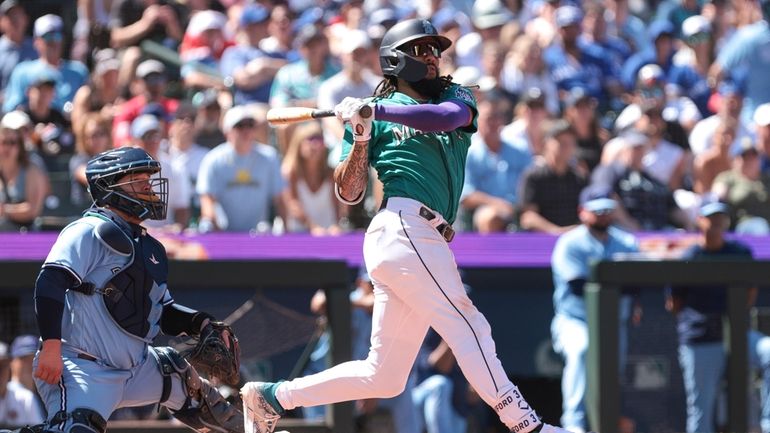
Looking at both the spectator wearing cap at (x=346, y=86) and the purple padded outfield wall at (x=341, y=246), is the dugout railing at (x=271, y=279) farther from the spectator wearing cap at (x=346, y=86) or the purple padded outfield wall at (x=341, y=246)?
the spectator wearing cap at (x=346, y=86)

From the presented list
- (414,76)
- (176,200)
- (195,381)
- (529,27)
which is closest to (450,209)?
(414,76)

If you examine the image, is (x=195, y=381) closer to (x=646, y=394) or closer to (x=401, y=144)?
(x=401, y=144)

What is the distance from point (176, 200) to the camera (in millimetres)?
10344

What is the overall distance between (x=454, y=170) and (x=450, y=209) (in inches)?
6.5

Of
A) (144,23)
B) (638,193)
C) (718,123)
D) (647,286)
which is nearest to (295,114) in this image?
(647,286)

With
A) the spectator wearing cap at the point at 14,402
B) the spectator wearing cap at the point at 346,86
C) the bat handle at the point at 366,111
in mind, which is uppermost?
the bat handle at the point at 366,111

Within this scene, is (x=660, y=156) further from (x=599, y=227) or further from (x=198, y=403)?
(x=198, y=403)

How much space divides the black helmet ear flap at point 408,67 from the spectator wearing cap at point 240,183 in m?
4.36

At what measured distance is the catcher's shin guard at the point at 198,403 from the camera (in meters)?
6.05

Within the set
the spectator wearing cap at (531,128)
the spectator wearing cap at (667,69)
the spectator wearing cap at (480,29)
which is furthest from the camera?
the spectator wearing cap at (667,69)

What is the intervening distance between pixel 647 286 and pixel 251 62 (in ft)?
15.3

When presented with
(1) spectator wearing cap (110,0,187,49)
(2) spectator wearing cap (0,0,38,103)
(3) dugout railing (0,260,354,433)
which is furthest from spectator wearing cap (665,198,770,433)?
(2) spectator wearing cap (0,0,38,103)

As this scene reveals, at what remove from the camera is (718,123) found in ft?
38.9

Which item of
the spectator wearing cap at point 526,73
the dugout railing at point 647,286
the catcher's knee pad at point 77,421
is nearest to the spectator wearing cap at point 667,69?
the spectator wearing cap at point 526,73
